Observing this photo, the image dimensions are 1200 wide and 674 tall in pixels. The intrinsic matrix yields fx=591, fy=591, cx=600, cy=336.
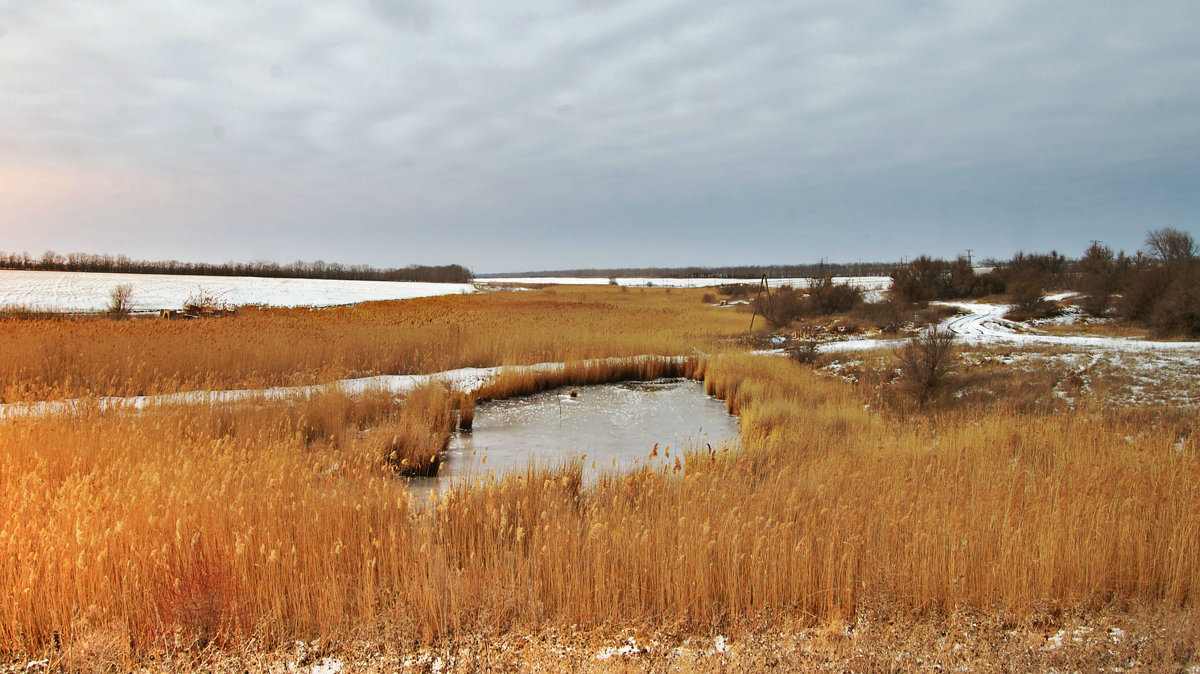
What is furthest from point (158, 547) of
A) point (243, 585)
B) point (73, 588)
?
point (243, 585)

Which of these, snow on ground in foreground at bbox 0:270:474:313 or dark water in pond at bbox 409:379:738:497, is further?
snow on ground in foreground at bbox 0:270:474:313

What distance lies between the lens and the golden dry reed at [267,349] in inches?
463

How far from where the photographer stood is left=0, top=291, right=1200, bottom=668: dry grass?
394cm

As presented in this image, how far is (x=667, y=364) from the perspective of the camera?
1839 cm

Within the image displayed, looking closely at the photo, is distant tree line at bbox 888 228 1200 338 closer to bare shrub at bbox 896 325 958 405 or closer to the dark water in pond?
bare shrub at bbox 896 325 958 405

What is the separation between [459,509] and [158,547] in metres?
2.27

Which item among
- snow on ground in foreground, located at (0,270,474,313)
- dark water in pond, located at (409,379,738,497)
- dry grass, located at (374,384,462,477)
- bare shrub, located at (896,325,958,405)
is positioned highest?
snow on ground in foreground, located at (0,270,474,313)

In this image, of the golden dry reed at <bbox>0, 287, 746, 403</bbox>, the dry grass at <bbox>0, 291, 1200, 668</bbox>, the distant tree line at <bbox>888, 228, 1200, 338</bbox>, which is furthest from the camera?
the distant tree line at <bbox>888, 228, 1200, 338</bbox>

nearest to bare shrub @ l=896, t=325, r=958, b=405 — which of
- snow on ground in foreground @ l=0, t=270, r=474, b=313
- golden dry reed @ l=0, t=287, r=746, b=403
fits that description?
golden dry reed @ l=0, t=287, r=746, b=403

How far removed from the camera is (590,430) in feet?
37.8

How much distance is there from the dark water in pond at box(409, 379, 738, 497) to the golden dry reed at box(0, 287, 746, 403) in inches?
127

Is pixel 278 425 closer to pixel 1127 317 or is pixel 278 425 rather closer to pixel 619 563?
pixel 619 563

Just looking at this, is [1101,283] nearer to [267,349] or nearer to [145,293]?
[267,349]

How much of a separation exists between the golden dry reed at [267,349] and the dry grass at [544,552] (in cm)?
560
